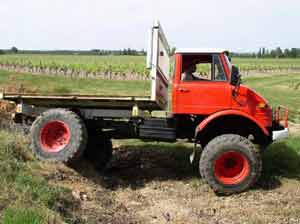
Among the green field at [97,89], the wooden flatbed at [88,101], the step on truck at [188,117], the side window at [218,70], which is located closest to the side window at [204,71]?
the step on truck at [188,117]

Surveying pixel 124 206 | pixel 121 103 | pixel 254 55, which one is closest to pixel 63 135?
pixel 121 103

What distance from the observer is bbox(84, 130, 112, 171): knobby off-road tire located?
954 centimetres

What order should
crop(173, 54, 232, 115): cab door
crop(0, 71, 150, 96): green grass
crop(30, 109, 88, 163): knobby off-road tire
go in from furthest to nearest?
crop(0, 71, 150, 96): green grass → crop(30, 109, 88, 163): knobby off-road tire → crop(173, 54, 232, 115): cab door

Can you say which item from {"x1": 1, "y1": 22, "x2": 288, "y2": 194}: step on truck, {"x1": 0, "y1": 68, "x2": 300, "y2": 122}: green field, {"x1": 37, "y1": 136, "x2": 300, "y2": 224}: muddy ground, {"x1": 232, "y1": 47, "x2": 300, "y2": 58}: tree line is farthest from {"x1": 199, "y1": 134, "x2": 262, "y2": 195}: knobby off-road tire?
{"x1": 232, "y1": 47, "x2": 300, "y2": 58}: tree line

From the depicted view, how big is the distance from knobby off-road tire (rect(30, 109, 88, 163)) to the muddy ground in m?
0.28

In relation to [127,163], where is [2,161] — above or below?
above

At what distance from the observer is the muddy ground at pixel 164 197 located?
6801mm

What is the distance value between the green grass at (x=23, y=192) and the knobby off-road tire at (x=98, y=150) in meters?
1.72

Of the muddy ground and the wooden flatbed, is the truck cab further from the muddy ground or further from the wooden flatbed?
the muddy ground

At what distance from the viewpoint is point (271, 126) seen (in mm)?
8250

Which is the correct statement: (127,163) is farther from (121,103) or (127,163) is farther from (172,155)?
(121,103)

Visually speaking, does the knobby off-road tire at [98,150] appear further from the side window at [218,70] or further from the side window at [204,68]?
the side window at [218,70]

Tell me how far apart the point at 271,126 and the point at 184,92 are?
5.43 feet

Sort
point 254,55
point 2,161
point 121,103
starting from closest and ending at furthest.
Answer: point 2,161, point 121,103, point 254,55
